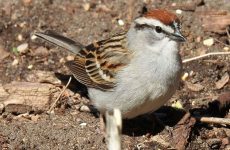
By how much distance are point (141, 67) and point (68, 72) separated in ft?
4.56

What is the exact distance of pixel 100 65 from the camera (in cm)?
577

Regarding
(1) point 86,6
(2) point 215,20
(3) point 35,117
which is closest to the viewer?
(3) point 35,117

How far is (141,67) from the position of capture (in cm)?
529

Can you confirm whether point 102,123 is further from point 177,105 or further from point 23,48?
point 23,48

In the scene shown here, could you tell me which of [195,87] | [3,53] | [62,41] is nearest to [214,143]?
[195,87]

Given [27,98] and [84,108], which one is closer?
[27,98]

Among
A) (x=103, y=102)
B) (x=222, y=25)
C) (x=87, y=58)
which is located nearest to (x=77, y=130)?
(x=103, y=102)

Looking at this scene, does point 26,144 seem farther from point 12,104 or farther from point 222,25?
point 222,25

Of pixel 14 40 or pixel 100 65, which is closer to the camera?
pixel 100 65

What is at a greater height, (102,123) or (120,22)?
(120,22)

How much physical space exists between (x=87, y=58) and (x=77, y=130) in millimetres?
755

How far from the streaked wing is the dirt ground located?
33cm

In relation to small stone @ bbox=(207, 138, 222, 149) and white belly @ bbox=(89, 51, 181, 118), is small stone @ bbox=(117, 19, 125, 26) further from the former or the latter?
small stone @ bbox=(207, 138, 222, 149)

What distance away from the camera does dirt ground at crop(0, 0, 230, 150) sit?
5.52m
